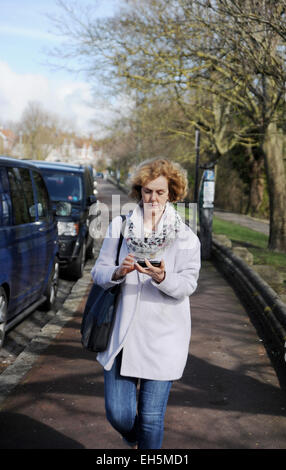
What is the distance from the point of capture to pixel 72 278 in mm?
11148

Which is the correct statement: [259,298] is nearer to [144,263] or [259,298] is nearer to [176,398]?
[176,398]

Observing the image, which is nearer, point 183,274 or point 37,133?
point 183,274

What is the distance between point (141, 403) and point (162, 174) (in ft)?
3.83

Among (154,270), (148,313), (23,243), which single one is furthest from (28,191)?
(154,270)

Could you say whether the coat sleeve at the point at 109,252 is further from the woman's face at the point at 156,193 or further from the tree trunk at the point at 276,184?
the tree trunk at the point at 276,184

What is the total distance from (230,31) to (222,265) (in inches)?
172

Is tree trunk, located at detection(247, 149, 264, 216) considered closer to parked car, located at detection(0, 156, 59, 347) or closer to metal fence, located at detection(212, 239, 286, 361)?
metal fence, located at detection(212, 239, 286, 361)

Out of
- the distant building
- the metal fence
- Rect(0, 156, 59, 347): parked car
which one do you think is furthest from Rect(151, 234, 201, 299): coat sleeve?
the distant building

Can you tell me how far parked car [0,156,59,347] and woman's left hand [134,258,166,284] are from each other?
9.76 ft

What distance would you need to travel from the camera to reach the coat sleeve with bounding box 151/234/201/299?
2959 millimetres

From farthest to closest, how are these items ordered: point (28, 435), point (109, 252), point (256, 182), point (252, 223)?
point (256, 182) → point (252, 223) → point (28, 435) → point (109, 252)

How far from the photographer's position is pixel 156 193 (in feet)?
10.6

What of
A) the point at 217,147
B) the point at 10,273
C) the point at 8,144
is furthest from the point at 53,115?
the point at 10,273
